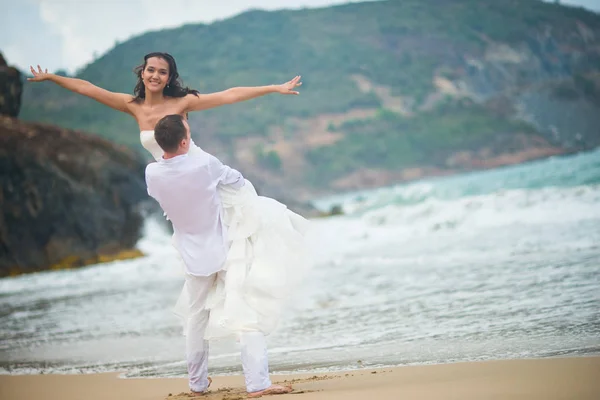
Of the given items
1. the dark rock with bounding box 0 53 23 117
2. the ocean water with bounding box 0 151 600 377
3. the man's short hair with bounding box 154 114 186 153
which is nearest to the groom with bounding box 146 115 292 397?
the man's short hair with bounding box 154 114 186 153

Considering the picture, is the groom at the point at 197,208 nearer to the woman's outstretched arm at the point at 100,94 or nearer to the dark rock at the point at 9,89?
the woman's outstretched arm at the point at 100,94

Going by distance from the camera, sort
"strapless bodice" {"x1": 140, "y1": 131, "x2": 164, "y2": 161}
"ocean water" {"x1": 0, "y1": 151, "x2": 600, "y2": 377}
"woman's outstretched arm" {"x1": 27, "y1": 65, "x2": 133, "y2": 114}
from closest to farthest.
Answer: "strapless bodice" {"x1": 140, "y1": 131, "x2": 164, "y2": 161}
"woman's outstretched arm" {"x1": 27, "y1": 65, "x2": 133, "y2": 114}
"ocean water" {"x1": 0, "y1": 151, "x2": 600, "y2": 377}

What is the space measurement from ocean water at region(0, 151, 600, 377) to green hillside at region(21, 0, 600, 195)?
84220 millimetres

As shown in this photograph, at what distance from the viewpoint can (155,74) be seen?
14.7 ft

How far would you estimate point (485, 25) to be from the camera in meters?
124

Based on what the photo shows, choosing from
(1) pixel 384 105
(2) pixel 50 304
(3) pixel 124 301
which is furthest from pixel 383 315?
(1) pixel 384 105

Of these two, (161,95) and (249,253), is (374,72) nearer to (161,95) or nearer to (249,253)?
(161,95)

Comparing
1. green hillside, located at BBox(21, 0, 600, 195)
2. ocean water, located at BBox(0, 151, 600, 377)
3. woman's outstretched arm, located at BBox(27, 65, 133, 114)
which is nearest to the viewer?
woman's outstretched arm, located at BBox(27, 65, 133, 114)

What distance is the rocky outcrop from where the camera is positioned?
23.7m

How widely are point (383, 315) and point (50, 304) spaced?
6048 millimetres

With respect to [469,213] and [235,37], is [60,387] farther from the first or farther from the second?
[235,37]

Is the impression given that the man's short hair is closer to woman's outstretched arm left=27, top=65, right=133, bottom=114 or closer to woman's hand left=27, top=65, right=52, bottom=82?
woman's outstretched arm left=27, top=65, right=133, bottom=114

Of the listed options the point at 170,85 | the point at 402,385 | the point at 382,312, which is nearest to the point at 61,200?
the point at 382,312

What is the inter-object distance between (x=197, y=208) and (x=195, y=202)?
0.12 feet
